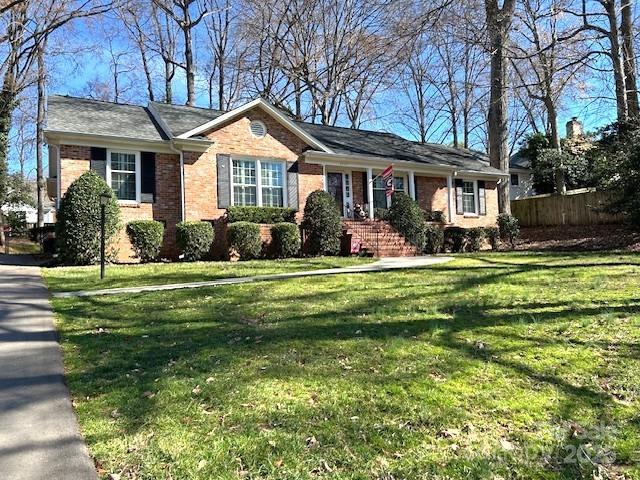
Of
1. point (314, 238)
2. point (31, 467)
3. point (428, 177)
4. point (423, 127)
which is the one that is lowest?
point (31, 467)

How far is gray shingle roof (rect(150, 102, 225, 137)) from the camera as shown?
1623 cm

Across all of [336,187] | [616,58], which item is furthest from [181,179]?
[616,58]

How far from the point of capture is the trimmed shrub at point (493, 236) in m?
19.6

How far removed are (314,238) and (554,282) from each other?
8754 millimetres

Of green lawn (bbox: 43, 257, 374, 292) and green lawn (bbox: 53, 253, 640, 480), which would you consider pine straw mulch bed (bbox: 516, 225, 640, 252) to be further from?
green lawn (bbox: 53, 253, 640, 480)

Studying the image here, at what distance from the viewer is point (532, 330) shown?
4.79 meters

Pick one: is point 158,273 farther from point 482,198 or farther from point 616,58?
point 616,58

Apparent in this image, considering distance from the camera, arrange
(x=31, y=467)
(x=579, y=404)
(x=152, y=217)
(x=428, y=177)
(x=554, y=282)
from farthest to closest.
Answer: (x=428, y=177) → (x=152, y=217) → (x=554, y=282) → (x=579, y=404) → (x=31, y=467)

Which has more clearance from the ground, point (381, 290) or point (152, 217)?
point (152, 217)

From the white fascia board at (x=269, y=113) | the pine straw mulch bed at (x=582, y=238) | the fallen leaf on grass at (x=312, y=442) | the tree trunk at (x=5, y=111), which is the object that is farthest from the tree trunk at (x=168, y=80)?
the fallen leaf on grass at (x=312, y=442)

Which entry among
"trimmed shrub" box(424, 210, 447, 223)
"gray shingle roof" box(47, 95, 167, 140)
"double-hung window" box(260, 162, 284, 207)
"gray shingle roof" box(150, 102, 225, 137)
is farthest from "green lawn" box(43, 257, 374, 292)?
"trimmed shrub" box(424, 210, 447, 223)

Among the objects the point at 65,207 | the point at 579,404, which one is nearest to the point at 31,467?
the point at 579,404

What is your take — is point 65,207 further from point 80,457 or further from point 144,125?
point 80,457

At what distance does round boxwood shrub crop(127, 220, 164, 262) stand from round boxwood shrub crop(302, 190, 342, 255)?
450 centimetres
